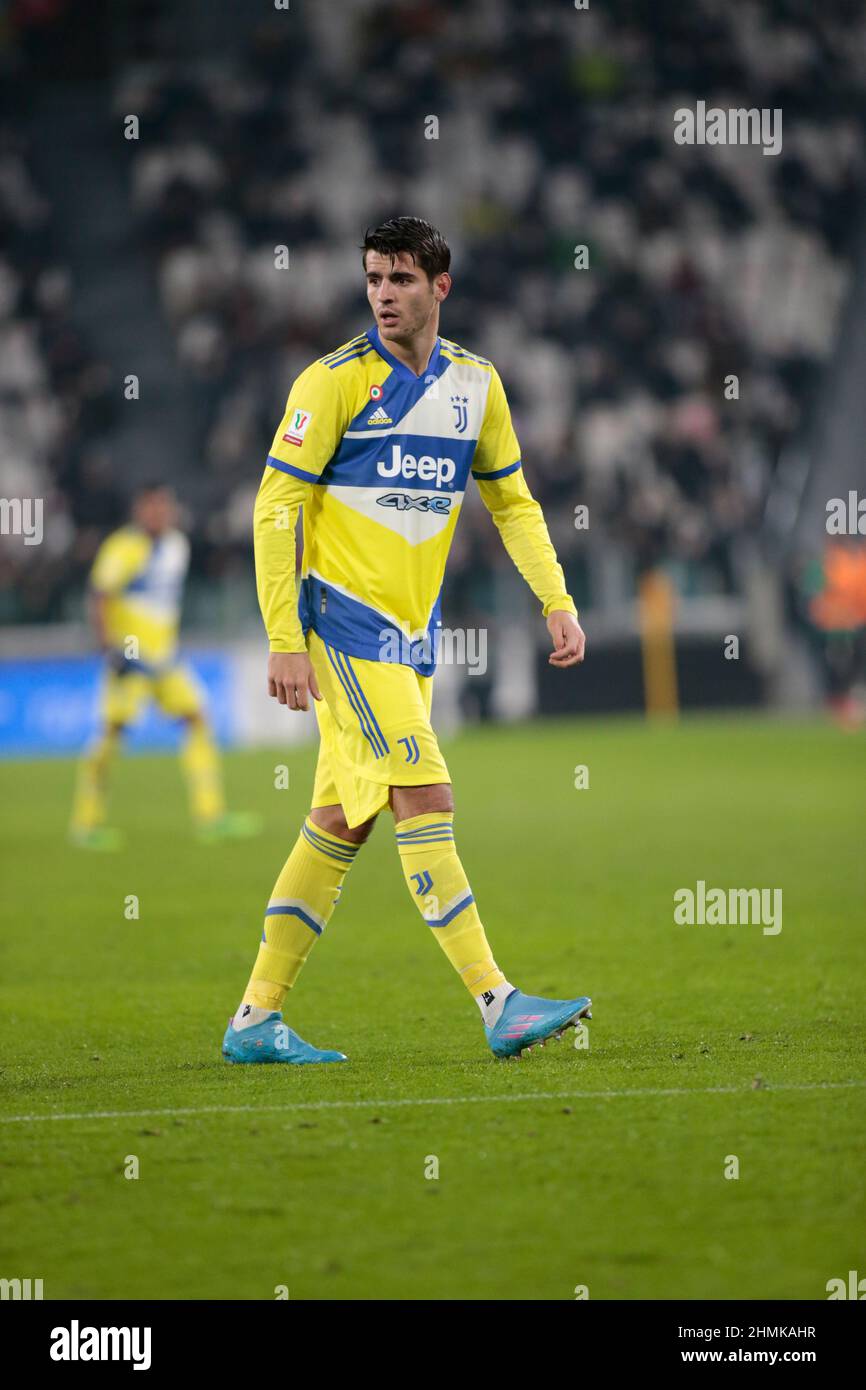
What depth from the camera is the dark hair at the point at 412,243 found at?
4.82 meters

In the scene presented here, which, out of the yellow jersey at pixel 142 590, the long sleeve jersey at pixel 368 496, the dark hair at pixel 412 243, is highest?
the yellow jersey at pixel 142 590

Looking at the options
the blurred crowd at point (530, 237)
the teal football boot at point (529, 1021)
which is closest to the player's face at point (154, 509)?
the teal football boot at point (529, 1021)

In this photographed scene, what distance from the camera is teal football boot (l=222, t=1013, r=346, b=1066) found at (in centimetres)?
497

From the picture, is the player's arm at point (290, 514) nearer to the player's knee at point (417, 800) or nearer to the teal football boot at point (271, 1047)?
the player's knee at point (417, 800)

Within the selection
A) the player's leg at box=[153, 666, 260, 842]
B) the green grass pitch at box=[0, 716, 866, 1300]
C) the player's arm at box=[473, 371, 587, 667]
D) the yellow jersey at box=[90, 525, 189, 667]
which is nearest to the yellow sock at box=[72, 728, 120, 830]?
the player's leg at box=[153, 666, 260, 842]

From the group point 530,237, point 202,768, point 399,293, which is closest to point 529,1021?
point 399,293

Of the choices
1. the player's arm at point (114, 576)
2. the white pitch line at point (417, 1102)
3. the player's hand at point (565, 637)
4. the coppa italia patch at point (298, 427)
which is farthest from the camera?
the player's arm at point (114, 576)

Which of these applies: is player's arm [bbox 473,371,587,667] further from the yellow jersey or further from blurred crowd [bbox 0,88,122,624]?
blurred crowd [bbox 0,88,122,624]

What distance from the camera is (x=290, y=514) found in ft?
15.6

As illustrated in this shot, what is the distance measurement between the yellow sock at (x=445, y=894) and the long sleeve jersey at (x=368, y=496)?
1.44 feet

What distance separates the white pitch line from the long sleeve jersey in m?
1.13

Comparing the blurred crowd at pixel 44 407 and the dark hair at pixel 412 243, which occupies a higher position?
the blurred crowd at pixel 44 407

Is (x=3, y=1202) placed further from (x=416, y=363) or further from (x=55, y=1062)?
(x=416, y=363)

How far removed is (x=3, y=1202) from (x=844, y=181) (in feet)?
74.2
